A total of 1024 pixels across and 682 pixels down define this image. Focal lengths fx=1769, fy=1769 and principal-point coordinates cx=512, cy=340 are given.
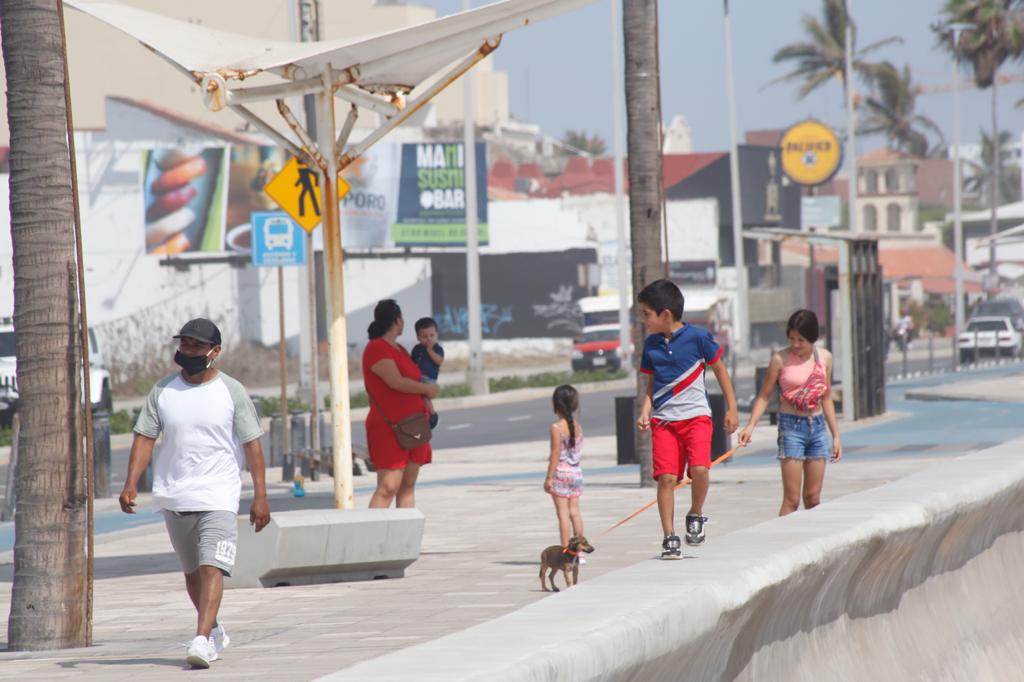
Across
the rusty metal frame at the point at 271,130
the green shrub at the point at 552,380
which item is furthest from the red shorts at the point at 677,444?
the green shrub at the point at 552,380

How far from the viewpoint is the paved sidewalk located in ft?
27.1

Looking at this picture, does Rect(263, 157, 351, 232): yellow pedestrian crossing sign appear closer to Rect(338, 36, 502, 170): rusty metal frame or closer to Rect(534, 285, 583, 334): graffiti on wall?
Rect(338, 36, 502, 170): rusty metal frame

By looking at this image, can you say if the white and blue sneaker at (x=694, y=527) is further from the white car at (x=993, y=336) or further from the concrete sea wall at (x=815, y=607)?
the white car at (x=993, y=336)

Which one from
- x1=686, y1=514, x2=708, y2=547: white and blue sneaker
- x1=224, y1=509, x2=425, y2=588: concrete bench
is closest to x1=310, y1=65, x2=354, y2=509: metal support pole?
x1=224, y1=509, x2=425, y2=588: concrete bench

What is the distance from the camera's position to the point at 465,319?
66.8 meters

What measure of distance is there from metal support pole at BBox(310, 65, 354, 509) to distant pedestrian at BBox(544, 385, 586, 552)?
4.49ft

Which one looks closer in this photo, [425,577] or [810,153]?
[425,577]

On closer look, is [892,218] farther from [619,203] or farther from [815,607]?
[815,607]

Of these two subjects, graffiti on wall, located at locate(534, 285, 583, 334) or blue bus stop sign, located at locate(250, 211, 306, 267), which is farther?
graffiti on wall, located at locate(534, 285, 583, 334)

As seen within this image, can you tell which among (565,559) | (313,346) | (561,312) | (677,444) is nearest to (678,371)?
(677,444)

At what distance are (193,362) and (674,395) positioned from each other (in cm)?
283

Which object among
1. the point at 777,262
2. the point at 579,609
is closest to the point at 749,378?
the point at 777,262

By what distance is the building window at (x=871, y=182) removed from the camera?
125 meters

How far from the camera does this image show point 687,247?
7512cm
